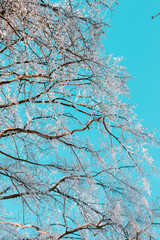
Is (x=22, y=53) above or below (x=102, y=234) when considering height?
above

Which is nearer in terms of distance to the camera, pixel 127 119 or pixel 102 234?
pixel 127 119

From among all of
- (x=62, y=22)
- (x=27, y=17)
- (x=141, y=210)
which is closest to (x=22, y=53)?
(x=27, y=17)

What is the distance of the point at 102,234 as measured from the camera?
4.79 m

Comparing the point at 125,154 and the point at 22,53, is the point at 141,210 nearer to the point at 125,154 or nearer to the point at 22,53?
the point at 125,154

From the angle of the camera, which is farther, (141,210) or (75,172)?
(141,210)

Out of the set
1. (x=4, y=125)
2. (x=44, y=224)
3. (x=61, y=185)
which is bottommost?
(x=44, y=224)

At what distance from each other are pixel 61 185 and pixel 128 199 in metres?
1.31

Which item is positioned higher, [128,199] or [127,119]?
[127,119]

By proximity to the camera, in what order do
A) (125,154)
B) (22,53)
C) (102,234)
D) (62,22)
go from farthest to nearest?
(102,234) → (125,154) → (22,53) → (62,22)

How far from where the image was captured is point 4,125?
5.02m

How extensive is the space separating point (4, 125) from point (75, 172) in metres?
1.44

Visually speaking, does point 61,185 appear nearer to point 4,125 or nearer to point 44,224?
point 44,224

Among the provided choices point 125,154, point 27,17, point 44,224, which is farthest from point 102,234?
point 27,17

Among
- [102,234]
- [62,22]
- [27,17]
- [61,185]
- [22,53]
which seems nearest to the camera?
[62,22]
